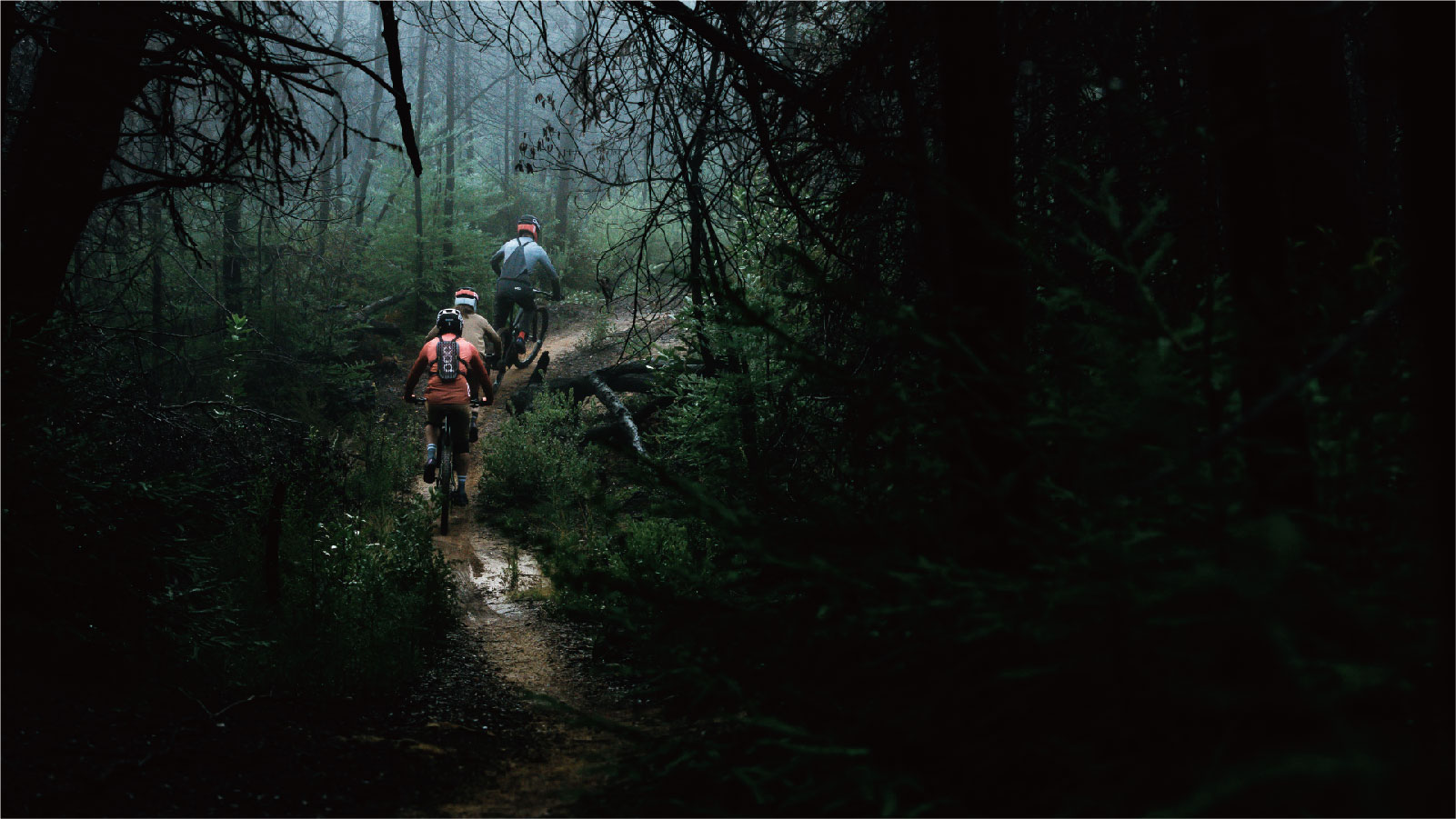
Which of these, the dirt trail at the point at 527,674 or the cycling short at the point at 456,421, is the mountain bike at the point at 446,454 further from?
the dirt trail at the point at 527,674

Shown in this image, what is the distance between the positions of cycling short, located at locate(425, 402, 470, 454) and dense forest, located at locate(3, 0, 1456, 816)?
3.22m

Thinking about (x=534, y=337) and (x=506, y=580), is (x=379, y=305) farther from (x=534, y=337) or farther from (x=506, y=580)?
(x=506, y=580)

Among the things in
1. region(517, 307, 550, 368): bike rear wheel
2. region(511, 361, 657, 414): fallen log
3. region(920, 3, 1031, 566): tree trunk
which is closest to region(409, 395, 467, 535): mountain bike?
region(511, 361, 657, 414): fallen log

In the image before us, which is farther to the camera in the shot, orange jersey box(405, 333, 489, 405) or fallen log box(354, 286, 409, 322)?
fallen log box(354, 286, 409, 322)

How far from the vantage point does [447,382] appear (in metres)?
11.4

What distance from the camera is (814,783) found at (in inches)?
93.4

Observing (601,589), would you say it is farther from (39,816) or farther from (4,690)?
(4,690)

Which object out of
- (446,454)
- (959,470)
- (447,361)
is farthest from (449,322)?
(959,470)

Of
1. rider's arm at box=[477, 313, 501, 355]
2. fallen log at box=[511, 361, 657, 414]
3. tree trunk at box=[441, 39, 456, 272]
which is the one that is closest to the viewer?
rider's arm at box=[477, 313, 501, 355]

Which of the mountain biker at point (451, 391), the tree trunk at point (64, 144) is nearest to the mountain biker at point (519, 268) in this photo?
the mountain biker at point (451, 391)

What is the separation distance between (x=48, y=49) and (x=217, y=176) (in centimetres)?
138

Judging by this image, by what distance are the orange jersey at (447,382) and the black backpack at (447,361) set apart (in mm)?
50

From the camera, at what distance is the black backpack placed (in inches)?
446

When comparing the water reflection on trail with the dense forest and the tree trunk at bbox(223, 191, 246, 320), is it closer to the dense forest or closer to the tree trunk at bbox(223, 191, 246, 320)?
the dense forest
